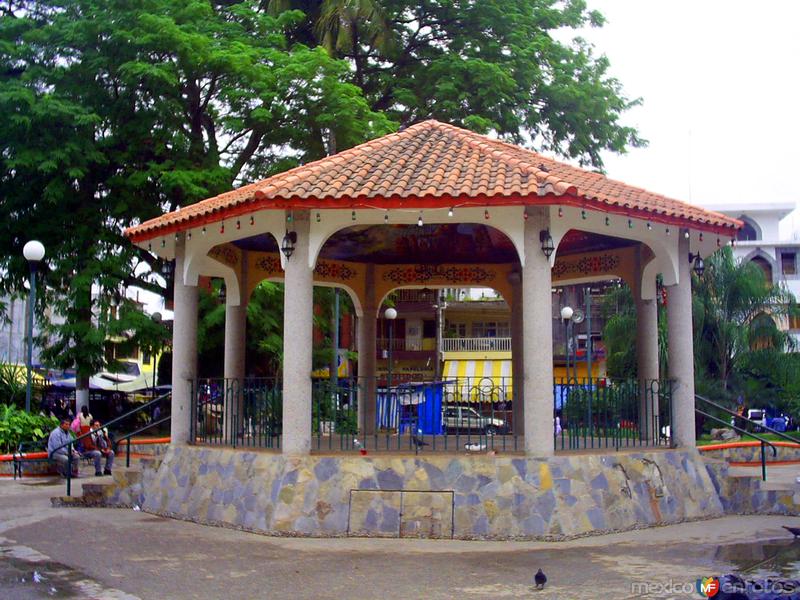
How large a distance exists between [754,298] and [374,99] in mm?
12484

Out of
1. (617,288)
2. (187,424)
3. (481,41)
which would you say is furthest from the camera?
(617,288)

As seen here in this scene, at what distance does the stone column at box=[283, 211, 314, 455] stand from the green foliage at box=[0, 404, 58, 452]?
9.75 metres

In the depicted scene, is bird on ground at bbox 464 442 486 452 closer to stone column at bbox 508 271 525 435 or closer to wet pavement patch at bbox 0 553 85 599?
stone column at bbox 508 271 525 435

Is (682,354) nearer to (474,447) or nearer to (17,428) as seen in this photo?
(474,447)

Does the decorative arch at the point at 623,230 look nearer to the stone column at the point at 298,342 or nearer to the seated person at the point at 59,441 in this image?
the stone column at the point at 298,342

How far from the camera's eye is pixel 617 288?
3048 centimetres

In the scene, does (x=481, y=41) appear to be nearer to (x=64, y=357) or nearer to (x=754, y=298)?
(x=754, y=298)

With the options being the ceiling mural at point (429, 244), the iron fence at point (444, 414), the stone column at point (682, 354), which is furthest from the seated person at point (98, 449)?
the stone column at point (682, 354)

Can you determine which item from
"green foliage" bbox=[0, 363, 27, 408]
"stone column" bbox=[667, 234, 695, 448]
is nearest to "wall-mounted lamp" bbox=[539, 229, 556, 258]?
"stone column" bbox=[667, 234, 695, 448]

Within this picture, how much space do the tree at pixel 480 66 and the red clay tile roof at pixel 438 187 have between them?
34.2ft

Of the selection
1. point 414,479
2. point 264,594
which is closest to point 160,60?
point 414,479

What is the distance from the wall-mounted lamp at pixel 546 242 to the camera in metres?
10.5

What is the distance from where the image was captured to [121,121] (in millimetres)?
21547

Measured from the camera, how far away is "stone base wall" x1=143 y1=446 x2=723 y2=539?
10102mm
